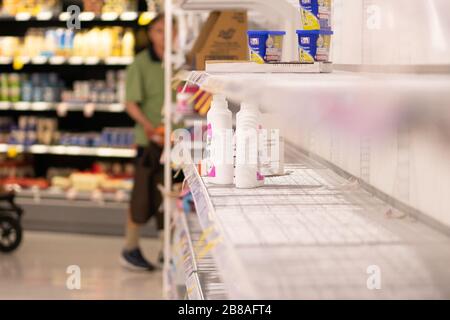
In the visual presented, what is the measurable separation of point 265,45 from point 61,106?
5.81 metres

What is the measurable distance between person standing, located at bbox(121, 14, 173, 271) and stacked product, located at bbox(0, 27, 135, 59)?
1562 millimetres

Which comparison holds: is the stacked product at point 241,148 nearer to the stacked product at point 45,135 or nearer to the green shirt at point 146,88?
the green shirt at point 146,88

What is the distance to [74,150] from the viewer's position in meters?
8.41

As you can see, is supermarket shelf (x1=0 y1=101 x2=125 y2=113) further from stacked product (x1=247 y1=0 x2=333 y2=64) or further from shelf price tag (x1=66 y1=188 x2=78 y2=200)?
stacked product (x1=247 y1=0 x2=333 y2=64)

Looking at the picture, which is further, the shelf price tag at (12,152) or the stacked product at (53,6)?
the shelf price tag at (12,152)

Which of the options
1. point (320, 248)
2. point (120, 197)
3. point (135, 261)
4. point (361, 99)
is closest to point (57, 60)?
point (120, 197)

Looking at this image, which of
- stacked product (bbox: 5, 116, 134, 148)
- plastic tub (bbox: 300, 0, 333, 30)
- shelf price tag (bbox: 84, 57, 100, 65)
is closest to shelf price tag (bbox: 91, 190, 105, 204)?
stacked product (bbox: 5, 116, 134, 148)

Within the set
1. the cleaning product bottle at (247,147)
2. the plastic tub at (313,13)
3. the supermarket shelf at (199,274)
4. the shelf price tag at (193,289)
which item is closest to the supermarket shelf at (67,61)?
the supermarket shelf at (199,274)

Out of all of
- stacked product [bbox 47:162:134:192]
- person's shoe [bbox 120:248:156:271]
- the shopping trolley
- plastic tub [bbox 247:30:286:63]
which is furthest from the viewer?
stacked product [bbox 47:162:134:192]

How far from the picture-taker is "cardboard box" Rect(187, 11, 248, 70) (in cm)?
436

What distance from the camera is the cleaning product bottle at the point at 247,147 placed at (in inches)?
99.7

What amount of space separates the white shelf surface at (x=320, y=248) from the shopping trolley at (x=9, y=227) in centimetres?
500

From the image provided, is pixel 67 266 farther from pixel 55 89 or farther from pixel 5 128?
pixel 5 128
